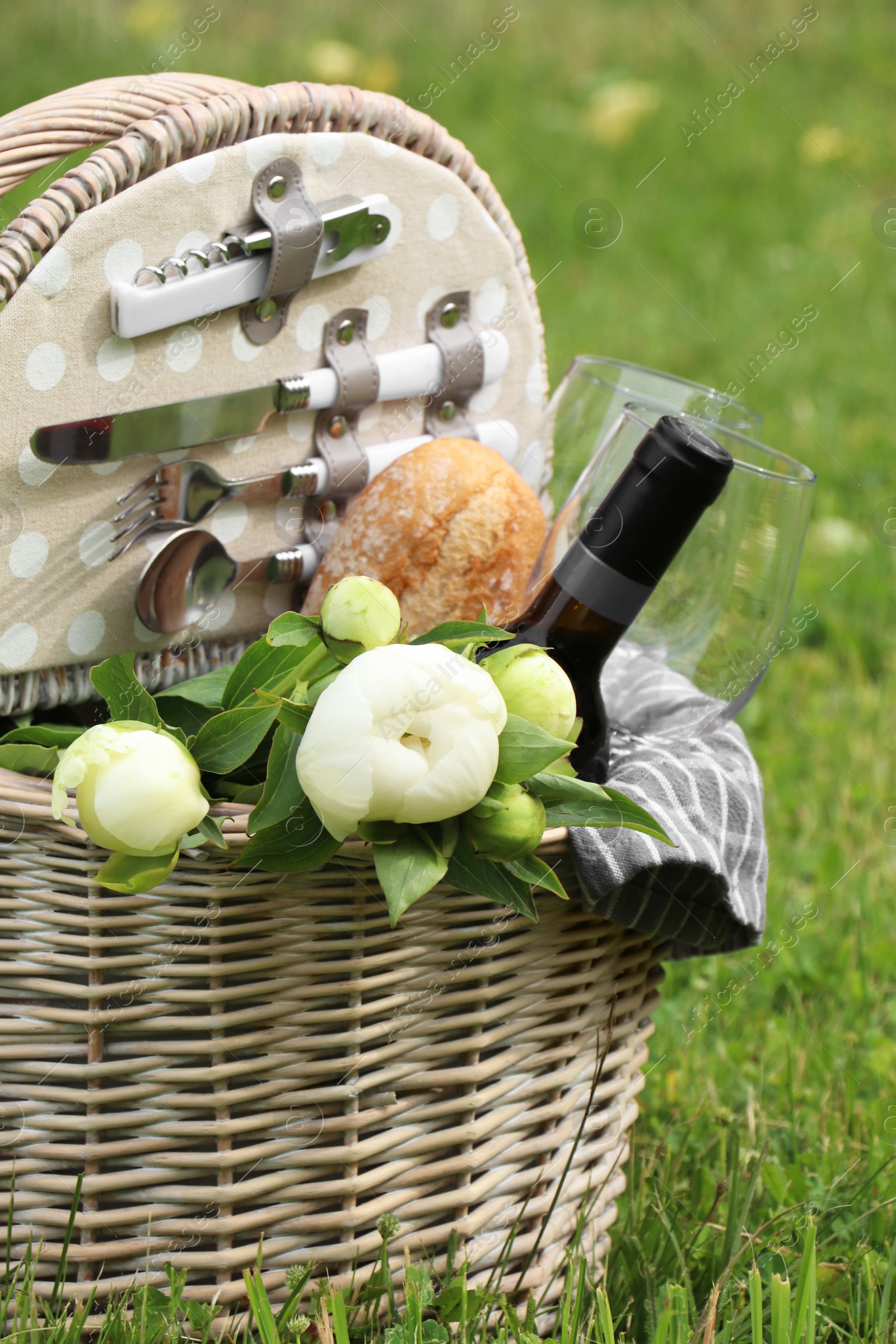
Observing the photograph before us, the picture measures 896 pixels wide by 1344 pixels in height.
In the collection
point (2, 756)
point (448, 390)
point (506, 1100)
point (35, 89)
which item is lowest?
point (35, 89)

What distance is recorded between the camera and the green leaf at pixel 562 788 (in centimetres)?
58

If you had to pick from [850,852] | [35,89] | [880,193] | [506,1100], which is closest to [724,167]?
[880,193]

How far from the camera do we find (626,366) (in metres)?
0.92

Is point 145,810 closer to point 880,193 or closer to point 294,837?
point 294,837

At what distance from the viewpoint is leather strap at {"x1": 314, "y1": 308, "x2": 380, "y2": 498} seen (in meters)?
0.85

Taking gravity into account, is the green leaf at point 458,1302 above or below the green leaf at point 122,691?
below

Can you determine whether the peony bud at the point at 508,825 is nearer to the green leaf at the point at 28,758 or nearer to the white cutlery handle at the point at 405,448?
the green leaf at the point at 28,758

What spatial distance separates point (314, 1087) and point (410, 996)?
70 millimetres

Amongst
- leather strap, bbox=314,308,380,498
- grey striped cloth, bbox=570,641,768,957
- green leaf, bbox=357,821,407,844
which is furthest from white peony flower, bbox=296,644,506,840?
leather strap, bbox=314,308,380,498

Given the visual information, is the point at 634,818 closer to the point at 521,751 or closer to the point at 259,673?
the point at 521,751

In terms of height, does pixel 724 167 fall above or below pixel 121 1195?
above

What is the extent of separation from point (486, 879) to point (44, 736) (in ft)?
0.87

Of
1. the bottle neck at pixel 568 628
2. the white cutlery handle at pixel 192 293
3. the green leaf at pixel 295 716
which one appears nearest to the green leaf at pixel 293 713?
the green leaf at pixel 295 716

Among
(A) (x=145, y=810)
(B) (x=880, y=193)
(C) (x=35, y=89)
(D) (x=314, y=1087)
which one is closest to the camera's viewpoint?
(A) (x=145, y=810)
